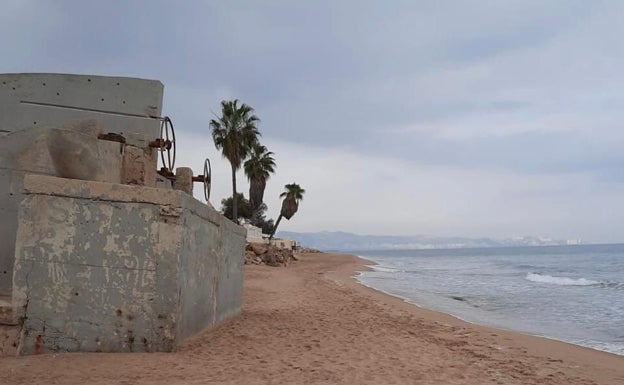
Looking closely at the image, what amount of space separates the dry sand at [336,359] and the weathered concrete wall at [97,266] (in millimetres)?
301

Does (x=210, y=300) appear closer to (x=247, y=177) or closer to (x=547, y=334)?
(x=547, y=334)

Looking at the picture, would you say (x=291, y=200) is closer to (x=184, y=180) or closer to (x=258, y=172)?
(x=258, y=172)

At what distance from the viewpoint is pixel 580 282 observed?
99.5 ft

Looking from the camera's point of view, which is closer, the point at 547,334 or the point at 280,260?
the point at 547,334

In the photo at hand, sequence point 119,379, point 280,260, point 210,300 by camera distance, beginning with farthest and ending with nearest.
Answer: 1. point 280,260
2. point 210,300
3. point 119,379

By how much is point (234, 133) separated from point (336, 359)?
115ft

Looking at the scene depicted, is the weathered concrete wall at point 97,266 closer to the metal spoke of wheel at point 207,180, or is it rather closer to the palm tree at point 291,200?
the metal spoke of wheel at point 207,180

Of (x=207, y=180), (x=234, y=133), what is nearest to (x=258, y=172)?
(x=234, y=133)

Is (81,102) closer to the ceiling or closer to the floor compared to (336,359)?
closer to the ceiling

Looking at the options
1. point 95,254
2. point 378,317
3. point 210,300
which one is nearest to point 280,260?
point 378,317

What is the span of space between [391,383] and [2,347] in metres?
4.51

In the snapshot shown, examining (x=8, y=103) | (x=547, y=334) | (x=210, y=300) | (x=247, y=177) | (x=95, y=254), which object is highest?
(x=247, y=177)

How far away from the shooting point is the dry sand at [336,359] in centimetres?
580

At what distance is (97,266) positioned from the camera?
6.45 metres
